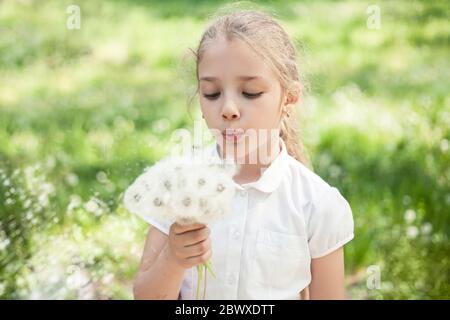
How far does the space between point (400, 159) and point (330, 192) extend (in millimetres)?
1502

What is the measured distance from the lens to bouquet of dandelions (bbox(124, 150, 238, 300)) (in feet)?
5.72

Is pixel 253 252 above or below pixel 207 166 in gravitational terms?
below

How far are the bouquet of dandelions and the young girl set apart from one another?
0.23 m

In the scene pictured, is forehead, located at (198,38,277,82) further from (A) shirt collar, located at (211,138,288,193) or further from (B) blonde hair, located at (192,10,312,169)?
(A) shirt collar, located at (211,138,288,193)

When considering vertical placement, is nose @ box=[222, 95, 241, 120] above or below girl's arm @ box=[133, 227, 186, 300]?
above

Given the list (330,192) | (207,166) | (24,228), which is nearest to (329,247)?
(330,192)

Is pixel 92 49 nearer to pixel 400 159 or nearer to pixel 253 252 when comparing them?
pixel 400 159

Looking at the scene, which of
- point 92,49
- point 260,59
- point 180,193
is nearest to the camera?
point 180,193

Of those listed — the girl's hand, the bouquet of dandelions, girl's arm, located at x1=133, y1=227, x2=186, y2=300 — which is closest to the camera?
the bouquet of dandelions

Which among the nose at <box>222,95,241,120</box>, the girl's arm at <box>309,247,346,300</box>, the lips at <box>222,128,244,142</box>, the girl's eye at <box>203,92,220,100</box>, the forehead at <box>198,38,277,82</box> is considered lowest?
the girl's arm at <box>309,247,346,300</box>

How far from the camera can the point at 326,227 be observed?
81.4 inches

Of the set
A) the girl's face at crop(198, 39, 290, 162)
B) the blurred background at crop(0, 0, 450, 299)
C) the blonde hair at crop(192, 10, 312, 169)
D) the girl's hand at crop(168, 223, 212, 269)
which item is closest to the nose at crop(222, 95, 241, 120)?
the girl's face at crop(198, 39, 290, 162)

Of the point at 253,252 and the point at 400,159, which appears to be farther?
the point at 400,159

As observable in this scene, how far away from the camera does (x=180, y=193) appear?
1739 millimetres
